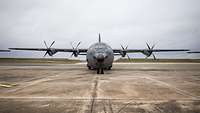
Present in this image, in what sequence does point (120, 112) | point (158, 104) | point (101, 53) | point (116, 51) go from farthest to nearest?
1. point (116, 51)
2. point (101, 53)
3. point (158, 104)
4. point (120, 112)

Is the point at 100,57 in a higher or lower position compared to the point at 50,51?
lower

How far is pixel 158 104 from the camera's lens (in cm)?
487

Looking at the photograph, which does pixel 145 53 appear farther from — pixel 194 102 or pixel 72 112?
pixel 72 112

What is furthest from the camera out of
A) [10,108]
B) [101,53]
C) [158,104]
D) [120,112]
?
[101,53]

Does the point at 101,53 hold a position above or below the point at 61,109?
above

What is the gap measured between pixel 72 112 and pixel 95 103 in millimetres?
1039

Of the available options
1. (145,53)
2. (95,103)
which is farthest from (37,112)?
(145,53)

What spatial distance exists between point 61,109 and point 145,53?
2760 centimetres

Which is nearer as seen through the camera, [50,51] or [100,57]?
[100,57]

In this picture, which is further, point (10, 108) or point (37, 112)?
point (10, 108)

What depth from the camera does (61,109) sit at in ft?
14.2

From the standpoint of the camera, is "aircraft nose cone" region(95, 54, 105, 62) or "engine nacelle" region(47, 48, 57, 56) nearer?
"aircraft nose cone" region(95, 54, 105, 62)

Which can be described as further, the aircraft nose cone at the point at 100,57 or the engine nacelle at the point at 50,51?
the engine nacelle at the point at 50,51

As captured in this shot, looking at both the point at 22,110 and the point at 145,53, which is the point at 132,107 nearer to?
the point at 22,110
